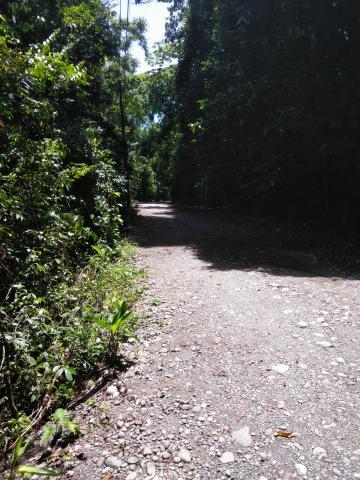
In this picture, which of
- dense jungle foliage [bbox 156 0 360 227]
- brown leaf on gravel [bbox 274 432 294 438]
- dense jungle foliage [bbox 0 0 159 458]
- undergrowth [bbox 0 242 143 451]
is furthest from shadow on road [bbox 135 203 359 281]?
brown leaf on gravel [bbox 274 432 294 438]

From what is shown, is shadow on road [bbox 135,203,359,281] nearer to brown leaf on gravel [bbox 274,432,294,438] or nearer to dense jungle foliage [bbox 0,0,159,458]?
dense jungle foliage [bbox 0,0,159,458]

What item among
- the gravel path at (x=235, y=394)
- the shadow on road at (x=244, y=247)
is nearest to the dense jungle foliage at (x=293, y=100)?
the shadow on road at (x=244, y=247)

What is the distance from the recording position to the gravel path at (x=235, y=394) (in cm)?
211

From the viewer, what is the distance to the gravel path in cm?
211

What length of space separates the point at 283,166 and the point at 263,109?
5.87ft

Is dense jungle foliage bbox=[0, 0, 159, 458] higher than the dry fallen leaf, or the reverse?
dense jungle foliage bbox=[0, 0, 159, 458]

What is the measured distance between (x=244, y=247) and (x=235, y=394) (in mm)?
5789

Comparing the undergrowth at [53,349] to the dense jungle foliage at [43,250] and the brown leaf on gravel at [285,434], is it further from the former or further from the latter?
the brown leaf on gravel at [285,434]

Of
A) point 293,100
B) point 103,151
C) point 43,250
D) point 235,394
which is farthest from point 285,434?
point 293,100

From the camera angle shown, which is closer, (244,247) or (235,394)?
(235,394)

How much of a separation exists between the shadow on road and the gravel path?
1.37 meters

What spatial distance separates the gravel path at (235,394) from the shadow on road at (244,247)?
1.37 meters

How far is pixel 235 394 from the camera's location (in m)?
2.70

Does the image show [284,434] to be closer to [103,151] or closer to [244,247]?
[244,247]
